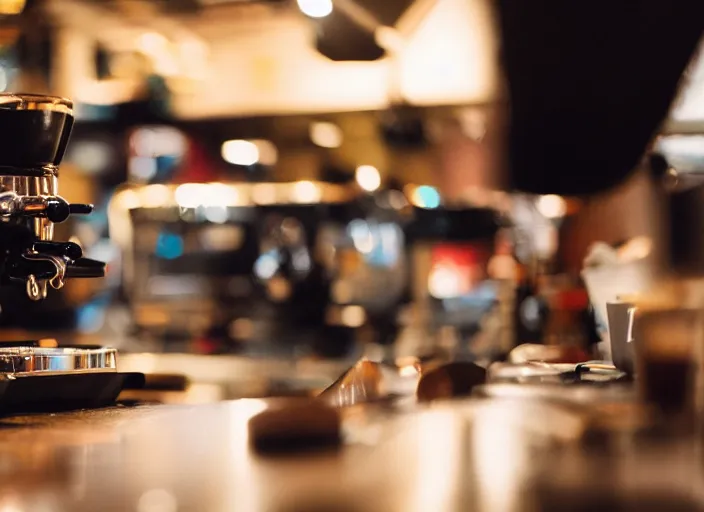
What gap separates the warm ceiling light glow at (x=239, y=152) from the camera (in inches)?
203

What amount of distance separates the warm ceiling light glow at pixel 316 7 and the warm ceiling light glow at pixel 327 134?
3.12 metres

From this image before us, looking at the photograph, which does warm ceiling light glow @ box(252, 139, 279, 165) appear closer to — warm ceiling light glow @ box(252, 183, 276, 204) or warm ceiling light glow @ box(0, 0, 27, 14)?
warm ceiling light glow @ box(252, 183, 276, 204)

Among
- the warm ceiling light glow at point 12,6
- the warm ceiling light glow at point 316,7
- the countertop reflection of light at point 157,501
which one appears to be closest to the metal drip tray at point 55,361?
the countertop reflection of light at point 157,501

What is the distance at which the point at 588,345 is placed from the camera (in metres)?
1.54

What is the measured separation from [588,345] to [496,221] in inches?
84.0

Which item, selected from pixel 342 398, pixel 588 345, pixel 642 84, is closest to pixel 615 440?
pixel 342 398

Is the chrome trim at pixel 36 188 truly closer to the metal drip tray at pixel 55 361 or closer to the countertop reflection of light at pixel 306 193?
the metal drip tray at pixel 55 361

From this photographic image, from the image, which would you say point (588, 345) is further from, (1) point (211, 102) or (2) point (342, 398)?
(1) point (211, 102)

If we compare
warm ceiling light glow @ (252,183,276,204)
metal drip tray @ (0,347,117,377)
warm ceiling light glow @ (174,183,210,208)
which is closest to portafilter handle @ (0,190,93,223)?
metal drip tray @ (0,347,117,377)

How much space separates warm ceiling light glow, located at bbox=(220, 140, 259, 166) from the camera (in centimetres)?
516

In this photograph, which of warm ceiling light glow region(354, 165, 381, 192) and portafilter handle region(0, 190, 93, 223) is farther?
warm ceiling light glow region(354, 165, 381, 192)

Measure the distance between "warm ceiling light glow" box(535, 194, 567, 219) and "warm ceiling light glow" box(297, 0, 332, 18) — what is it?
199 centimetres

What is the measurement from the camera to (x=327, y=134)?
510 cm

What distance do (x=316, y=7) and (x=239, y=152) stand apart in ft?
10.8
